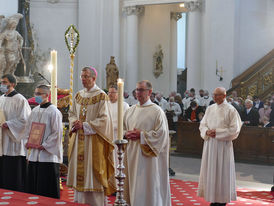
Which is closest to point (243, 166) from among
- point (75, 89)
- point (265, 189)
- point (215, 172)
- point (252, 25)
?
point (265, 189)

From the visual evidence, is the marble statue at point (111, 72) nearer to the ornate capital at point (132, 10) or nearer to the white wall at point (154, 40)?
the white wall at point (154, 40)

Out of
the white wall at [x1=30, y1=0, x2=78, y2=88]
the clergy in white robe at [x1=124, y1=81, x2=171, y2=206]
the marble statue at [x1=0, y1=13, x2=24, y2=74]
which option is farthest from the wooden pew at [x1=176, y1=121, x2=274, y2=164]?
the white wall at [x1=30, y1=0, x2=78, y2=88]

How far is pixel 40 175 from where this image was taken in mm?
6203

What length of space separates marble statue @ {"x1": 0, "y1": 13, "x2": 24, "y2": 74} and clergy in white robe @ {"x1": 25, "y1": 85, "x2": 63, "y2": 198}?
8.98 m

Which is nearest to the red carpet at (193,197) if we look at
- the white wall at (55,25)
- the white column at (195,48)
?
the white column at (195,48)

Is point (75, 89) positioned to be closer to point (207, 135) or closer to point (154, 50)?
point (154, 50)

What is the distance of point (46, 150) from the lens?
241 inches

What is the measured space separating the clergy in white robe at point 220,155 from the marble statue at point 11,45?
30.7 ft

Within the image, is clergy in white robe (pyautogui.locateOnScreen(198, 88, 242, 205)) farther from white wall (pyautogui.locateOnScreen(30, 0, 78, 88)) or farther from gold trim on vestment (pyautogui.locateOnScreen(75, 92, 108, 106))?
white wall (pyautogui.locateOnScreen(30, 0, 78, 88))

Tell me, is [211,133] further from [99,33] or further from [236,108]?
[99,33]

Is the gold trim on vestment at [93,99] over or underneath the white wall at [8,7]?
underneath

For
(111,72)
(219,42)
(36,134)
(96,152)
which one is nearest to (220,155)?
(96,152)

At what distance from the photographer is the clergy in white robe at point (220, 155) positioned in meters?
6.88

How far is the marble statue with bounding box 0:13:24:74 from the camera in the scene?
14594 mm
